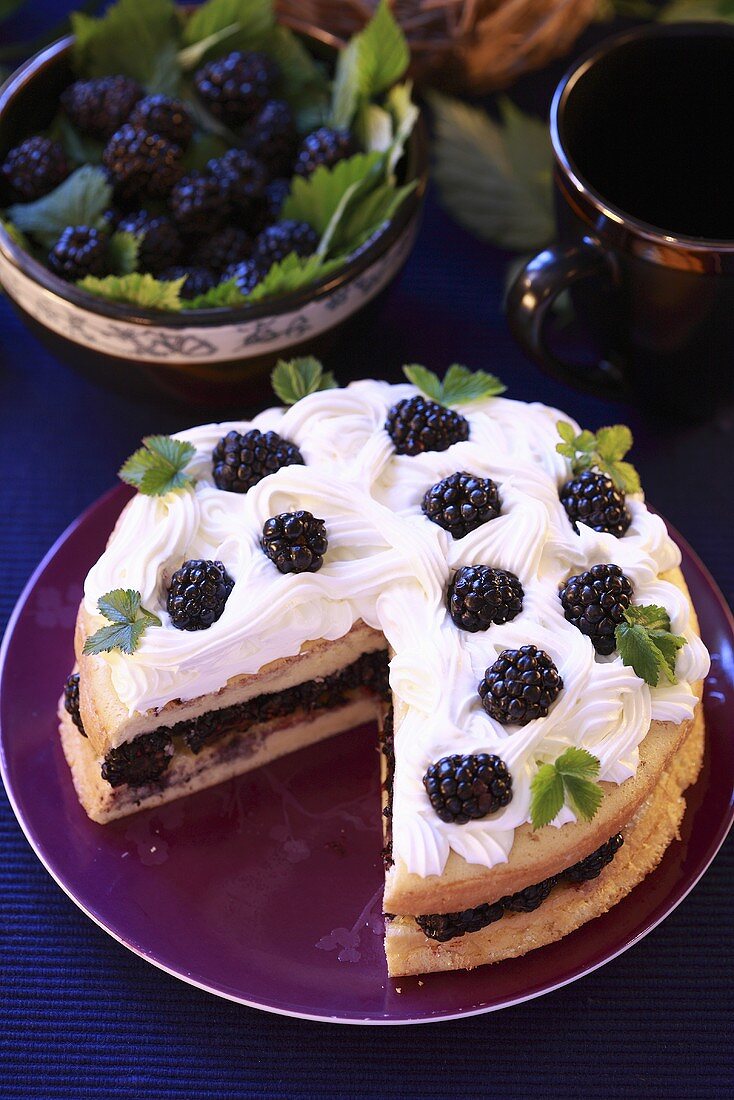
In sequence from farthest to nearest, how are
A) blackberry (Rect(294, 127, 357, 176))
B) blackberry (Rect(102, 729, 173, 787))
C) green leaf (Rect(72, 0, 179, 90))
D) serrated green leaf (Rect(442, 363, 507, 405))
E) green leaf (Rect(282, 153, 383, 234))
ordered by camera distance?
green leaf (Rect(72, 0, 179, 90)), blackberry (Rect(294, 127, 357, 176)), green leaf (Rect(282, 153, 383, 234)), serrated green leaf (Rect(442, 363, 507, 405)), blackberry (Rect(102, 729, 173, 787))

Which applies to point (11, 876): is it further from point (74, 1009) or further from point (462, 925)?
point (462, 925)

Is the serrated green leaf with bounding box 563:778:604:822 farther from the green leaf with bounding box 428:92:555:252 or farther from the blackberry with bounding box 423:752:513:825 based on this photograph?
the green leaf with bounding box 428:92:555:252

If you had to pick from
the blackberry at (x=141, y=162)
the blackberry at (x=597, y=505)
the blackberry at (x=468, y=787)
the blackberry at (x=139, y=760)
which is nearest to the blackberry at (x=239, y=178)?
the blackberry at (x=141, y=162)

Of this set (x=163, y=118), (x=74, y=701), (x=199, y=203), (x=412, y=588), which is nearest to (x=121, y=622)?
(x=74, y=701)

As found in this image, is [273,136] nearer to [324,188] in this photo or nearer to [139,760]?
[324,188]

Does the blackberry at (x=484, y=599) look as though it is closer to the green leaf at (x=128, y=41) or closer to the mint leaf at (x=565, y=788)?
the mint leaf at (x=565, y=788)

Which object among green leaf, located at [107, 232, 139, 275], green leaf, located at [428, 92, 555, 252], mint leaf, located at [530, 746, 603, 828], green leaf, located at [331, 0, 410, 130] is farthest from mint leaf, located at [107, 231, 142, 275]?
mint leaf, located at [530, 746, 603, 828]
